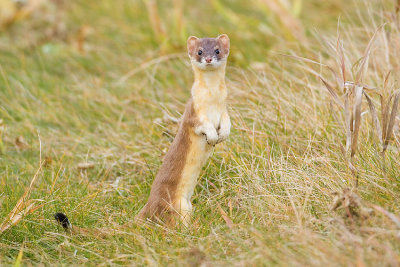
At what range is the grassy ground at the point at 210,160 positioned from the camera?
327 centimetres

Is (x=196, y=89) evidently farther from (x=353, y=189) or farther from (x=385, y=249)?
(x=385, y=249)

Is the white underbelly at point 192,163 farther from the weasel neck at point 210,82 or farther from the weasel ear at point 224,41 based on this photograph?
the weasel ear at point 224,41

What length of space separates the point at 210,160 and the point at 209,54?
1024 mm

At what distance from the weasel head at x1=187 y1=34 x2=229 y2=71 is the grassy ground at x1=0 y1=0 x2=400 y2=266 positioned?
46 centimetres

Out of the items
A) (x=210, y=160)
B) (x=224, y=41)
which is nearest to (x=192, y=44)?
(x=224, y=41)

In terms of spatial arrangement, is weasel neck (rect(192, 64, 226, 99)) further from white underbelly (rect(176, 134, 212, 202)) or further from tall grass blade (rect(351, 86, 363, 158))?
tall grass blade (rect(351, 86, 363, 158))

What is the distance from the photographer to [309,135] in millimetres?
4340

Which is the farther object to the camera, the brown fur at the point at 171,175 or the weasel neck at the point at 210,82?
the brown fur at the point at 171,175

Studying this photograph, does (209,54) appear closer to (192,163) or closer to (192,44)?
(192,44)

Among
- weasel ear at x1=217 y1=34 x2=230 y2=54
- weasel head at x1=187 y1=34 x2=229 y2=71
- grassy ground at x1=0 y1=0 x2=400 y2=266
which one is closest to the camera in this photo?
grassy ground at x1=0 y1=0 x2=400 y2=266

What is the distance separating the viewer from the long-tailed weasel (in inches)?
143

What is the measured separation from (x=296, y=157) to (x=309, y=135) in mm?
302

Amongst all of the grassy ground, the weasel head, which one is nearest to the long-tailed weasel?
the weasel head

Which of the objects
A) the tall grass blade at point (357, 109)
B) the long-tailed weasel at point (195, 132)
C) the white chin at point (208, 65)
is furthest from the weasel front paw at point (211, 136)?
the tall grass blade at point (357, 109)
